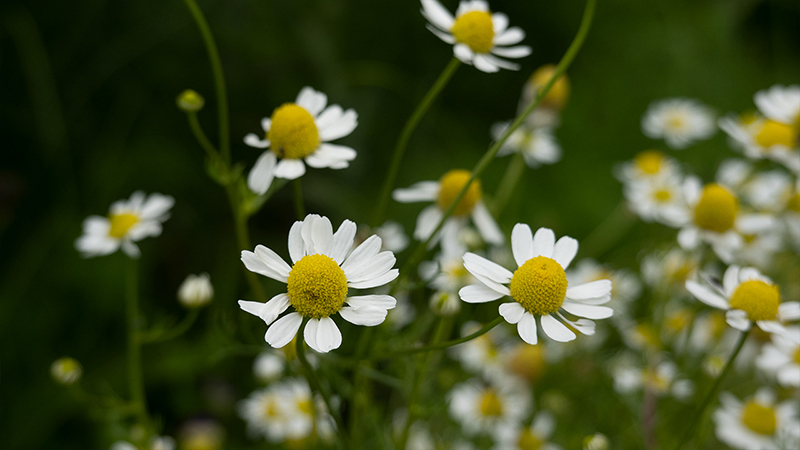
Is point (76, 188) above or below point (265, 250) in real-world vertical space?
below

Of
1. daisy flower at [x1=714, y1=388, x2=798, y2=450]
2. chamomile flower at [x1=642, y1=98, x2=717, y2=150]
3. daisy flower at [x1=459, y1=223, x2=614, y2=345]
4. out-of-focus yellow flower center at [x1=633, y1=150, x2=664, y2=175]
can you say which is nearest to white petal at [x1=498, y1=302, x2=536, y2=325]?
daisy flower at [x1=459, y1=223, x2=614, y2=345]

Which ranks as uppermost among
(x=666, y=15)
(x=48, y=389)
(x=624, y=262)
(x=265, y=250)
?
(x=265, y=250)

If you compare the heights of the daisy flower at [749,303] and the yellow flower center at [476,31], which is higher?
the yellow flower center at [476,31]

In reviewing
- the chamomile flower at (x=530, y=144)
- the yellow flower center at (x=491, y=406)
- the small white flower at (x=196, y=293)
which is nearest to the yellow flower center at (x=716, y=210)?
the chamomile flower at (x=530, y=144)

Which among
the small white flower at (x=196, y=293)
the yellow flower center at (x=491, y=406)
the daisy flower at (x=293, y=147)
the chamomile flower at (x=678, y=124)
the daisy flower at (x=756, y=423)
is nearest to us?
the daisy flower at (x=293, y=147)

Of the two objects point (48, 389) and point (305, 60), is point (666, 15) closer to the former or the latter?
point (305, 60)

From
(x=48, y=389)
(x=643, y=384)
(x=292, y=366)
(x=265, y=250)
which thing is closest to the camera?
(x=265, y=250)

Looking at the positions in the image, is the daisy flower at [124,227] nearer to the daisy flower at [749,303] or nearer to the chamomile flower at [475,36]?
the chamomile flower at [475,36]

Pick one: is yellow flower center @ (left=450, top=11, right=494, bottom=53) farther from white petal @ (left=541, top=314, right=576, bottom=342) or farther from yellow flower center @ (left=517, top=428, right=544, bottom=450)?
yellow flower center @ (left=517, top=428, right=544, bottom=450)

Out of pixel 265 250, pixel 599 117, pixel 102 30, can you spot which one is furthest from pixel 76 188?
pixel 599 117
